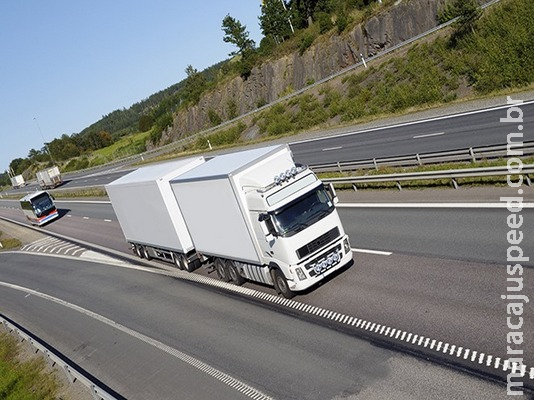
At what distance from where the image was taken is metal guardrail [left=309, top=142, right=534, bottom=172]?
19.8 meters

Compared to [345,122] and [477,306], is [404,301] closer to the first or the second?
[477,306]

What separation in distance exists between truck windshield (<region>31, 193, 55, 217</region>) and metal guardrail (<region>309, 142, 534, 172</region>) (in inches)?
1461

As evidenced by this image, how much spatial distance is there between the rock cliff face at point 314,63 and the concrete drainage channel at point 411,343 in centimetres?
4077

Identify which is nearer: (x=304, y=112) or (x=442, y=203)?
(x=442, y=203)

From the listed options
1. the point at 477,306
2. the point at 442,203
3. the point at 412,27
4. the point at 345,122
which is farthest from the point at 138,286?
the point at 412,27

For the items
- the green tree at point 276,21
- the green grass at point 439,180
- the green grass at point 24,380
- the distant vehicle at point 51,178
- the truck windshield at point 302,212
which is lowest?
the green grass at point 24,380

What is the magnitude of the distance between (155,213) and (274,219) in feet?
28.2

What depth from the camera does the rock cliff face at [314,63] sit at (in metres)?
51.0

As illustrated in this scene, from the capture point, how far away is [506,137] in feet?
76.0

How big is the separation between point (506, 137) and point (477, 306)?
1428 centimetres

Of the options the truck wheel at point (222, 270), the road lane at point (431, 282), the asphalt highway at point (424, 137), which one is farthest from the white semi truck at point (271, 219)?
the asphalt highway at point (424, 137)

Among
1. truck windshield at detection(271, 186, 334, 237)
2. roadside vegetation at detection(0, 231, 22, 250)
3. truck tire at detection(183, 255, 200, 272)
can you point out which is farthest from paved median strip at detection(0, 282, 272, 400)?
roadside vegetation at detection(0, 231, 22, 250)

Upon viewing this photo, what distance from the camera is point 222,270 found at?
18.8 m

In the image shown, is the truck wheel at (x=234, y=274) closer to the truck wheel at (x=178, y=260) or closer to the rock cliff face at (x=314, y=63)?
the truck wheel at (x=178, y=260)
